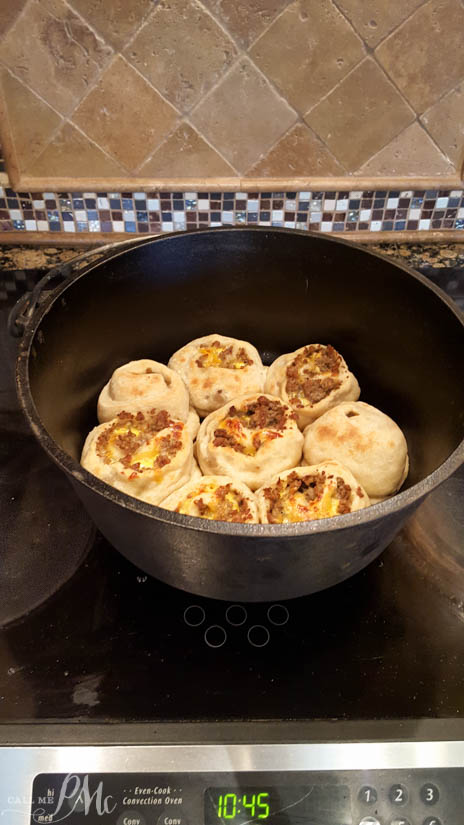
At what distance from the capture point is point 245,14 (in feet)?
4.43

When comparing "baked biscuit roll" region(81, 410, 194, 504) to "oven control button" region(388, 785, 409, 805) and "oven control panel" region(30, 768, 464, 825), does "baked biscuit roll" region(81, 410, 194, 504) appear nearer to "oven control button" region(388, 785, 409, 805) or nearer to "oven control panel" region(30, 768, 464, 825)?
"oven control panel" region(30, 768, 464, 825)

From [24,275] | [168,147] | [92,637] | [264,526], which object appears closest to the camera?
[264,526]

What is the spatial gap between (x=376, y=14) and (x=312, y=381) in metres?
0.80

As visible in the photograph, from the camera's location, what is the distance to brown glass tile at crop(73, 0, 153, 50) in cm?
133

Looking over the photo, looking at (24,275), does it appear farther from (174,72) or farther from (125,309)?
(174,72)

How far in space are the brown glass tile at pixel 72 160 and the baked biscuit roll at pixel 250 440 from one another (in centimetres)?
69

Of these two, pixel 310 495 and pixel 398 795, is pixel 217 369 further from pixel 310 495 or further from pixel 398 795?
pixel 398 795

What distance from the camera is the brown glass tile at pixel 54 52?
134 cm

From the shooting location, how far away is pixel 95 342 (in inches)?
51.3

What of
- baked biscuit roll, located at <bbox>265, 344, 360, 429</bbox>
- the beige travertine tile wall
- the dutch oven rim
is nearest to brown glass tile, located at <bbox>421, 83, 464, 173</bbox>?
the beige travertine tile wall

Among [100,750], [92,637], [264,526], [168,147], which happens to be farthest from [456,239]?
[100,750]

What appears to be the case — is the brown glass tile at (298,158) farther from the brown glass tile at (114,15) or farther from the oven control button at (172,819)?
the oven control button at (172,819)

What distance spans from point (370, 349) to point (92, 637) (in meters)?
0.81

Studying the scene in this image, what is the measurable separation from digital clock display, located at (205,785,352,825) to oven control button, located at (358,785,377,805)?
0.02 m
